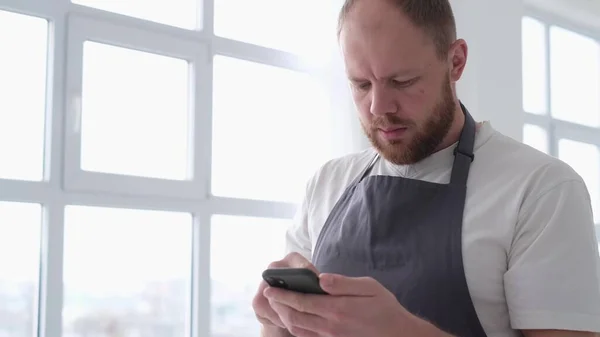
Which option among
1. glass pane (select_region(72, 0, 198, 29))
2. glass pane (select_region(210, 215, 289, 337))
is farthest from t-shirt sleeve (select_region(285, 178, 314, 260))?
glass pane (select_region(72, 0, 198, 29))

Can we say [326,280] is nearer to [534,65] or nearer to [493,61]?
[493,61]

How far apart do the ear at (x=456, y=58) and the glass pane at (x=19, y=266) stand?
4.30 ft

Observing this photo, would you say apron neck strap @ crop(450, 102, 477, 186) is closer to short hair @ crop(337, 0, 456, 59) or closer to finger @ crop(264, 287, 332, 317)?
short hair @ crop(337, 0, 456, 59)

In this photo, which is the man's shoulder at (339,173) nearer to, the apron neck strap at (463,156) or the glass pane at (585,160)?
the apron neck strap at (463,156)

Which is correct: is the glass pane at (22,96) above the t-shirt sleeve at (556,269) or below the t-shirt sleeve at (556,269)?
above

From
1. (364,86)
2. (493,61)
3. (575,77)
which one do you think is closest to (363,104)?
(364,86)

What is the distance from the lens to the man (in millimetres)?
1363

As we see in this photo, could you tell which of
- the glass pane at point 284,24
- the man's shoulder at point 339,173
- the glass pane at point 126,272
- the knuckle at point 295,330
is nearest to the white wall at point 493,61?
the glass pane at point 284,24

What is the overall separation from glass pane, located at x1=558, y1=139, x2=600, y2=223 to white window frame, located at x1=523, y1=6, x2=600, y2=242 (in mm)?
35

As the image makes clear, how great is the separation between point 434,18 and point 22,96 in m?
1.33

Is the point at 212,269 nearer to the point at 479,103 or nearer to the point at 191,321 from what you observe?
the point at 191,321

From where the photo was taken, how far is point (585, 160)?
4.45m

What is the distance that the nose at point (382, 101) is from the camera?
151cm

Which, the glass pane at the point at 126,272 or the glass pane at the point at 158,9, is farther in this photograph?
the glass pane at the point at 158,9
